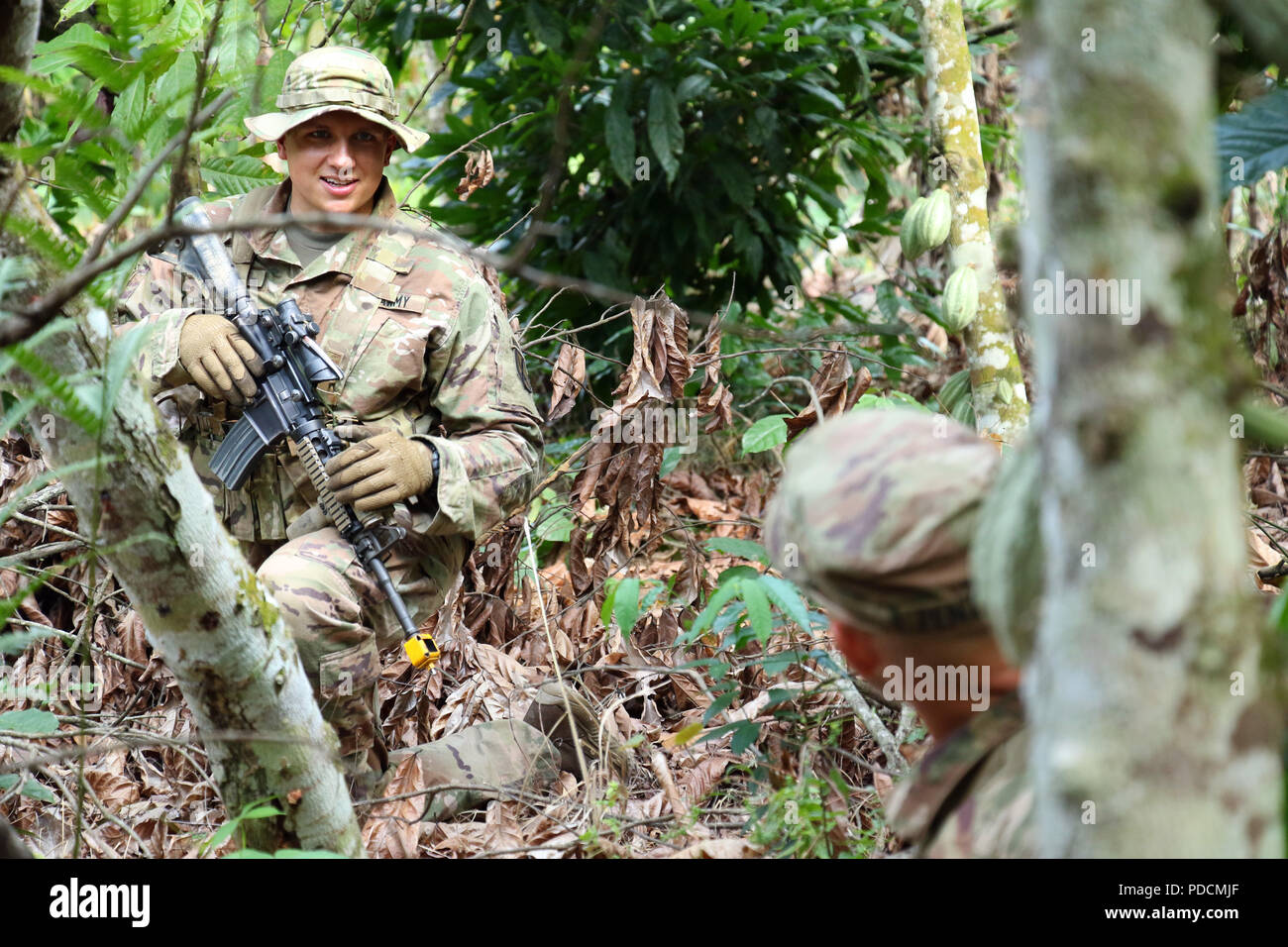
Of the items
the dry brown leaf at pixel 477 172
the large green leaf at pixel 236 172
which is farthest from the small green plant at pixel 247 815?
the dry brown leaf at pixel 477 172

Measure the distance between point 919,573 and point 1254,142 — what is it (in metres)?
1.27

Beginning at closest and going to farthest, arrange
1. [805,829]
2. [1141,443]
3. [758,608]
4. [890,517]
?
[1141,443] → [890,517] → [805,829] → [758,608]

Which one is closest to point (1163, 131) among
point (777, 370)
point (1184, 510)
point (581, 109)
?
point (1184, 510)

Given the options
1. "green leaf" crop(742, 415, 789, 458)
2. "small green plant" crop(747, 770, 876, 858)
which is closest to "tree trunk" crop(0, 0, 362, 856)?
"small green plant" crop(747, 770, 876, 858)

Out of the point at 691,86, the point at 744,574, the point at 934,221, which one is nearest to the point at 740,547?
the point at 744,574

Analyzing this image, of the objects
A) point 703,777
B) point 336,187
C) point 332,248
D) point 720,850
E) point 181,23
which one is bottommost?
point 720,850

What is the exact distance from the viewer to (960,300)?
281cm

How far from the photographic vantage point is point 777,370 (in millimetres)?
4316

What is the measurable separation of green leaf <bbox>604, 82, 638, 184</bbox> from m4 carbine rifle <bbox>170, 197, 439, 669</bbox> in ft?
5.76

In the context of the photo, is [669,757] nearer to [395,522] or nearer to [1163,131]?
[395,522]

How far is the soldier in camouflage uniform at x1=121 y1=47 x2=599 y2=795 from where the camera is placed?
3.19m

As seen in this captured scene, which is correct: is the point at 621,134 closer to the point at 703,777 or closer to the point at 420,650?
the point at 420,650

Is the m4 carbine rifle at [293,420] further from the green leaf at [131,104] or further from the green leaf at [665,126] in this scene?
the green leaf at [665,126]

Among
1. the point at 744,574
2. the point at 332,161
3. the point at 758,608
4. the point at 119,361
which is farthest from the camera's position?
the point at 332,161
